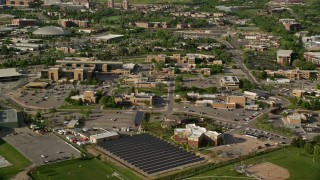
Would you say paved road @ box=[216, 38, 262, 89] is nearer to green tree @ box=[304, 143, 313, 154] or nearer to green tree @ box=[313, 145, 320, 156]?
green tree @ box=[304, 143, 313, 154]

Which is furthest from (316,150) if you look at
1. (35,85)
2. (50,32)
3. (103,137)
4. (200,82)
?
(50,32)

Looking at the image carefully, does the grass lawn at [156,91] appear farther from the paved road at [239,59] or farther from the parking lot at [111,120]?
the paved road at [239,59]

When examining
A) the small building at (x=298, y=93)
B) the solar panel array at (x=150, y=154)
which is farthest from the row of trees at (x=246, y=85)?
the solar panel array at (x=150, y=154)

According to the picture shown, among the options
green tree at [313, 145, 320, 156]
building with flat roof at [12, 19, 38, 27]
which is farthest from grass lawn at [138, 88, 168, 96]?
building with flat roof at [12, 19, 38, 27]

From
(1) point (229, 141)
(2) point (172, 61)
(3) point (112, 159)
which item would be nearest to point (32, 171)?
(3) point (112, 159)

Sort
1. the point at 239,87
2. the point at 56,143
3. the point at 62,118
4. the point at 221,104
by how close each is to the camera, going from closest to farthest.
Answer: the point at 56,143 → the point at 62,118 → the point at 221,104 → the point at 239,87

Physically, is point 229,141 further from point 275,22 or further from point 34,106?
point 275,22
